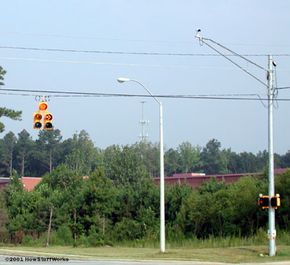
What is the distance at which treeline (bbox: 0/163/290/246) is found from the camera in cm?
5388

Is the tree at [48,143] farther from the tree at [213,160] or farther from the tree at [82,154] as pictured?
the tree at [213,160]

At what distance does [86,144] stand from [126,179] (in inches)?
2636

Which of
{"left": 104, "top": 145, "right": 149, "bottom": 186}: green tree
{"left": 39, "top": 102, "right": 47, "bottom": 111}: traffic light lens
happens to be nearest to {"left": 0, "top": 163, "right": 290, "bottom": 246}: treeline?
{"left": 39, "top": 102, "right": 47, "bottom": 111}: traffic light lens

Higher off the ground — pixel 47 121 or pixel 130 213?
pixel 47 121

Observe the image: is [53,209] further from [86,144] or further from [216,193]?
[86,144]

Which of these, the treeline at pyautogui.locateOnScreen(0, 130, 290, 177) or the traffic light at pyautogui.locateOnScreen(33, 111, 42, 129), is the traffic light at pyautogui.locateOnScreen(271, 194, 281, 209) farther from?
the treeline at pyautogui.locateOnScreen(0, 130, 290, 177)

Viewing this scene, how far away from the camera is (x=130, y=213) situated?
63500mm

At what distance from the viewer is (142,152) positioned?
160m

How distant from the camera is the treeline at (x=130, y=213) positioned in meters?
53.9

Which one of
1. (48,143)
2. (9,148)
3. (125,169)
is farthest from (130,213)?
(9,148)

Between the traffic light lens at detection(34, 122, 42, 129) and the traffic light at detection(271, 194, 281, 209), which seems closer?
the traffic light lens at detection(34, 122, 42, 129)

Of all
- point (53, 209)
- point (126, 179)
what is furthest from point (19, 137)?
point (53, 209)

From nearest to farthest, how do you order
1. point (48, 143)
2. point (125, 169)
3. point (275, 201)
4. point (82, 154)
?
point (275, 201)
point (125, 169)
point (82, 154)
point (48, 143)

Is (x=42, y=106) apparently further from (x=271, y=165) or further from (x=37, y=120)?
(x=271, y=165)
